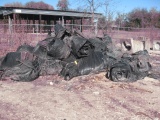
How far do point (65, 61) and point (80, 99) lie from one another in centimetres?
241

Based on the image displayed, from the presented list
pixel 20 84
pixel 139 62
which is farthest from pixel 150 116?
pixel 20 84

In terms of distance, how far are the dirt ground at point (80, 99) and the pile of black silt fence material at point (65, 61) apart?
0.24 m

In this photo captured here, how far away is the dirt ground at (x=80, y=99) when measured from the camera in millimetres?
4652

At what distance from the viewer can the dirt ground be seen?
4.65 metres

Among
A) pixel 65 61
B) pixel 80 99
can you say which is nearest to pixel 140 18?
pixel 65 61

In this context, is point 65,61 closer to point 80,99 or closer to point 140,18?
point 80,99

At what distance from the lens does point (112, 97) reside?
5.68m

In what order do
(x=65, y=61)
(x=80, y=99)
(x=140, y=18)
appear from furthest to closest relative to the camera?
(x=140, y=18)
(x=65, y=61)
(x=80, y=99)

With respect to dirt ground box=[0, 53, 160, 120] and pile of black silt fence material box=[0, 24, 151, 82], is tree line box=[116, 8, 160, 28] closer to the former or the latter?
pile of black silt fence material box=[0, 24, 151, 82]

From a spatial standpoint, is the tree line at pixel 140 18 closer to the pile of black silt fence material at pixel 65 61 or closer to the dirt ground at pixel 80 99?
the pile of black silt fence material at pixel 65 61

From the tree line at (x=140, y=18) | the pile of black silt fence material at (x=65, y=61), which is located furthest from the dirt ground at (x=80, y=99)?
the tree line at (x=140, y=18)

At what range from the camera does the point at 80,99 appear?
18.1 feet

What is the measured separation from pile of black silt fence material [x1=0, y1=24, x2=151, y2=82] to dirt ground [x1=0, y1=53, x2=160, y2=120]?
0.80 ft

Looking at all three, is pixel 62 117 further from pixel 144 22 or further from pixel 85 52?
pixel 144 22
